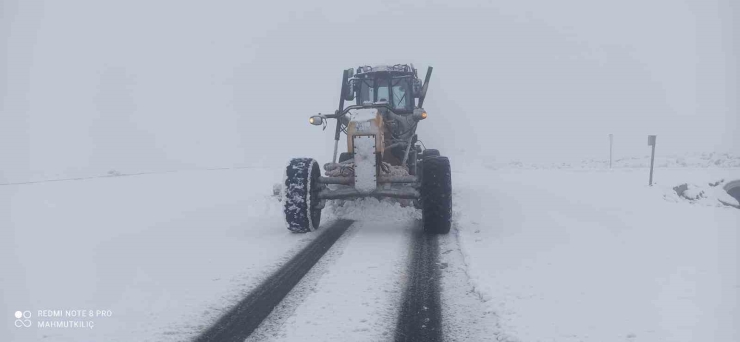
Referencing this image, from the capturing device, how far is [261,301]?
3756 mm

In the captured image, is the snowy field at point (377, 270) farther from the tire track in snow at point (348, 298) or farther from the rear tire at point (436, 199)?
the rear tire at point (436, 199)

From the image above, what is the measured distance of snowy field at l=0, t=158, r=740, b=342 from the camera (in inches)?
126

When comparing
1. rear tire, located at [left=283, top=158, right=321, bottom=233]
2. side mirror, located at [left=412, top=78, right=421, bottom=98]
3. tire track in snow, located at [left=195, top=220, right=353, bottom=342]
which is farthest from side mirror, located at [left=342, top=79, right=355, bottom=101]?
tire track in snow, located at [left=195, top=220, right=353, bottom=342]

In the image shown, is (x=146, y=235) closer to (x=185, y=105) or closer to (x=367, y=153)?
(x=367, y=153)

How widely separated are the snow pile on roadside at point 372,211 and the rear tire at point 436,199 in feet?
4.45

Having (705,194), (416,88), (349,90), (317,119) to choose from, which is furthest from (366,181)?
(705,194)

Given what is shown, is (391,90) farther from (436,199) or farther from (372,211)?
(436,199)

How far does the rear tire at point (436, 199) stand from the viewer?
6195 mm

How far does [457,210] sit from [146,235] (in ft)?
16.7

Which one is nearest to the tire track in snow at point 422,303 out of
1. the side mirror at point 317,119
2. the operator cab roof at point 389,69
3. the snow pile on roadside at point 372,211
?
the snow pile on roadside at point 372,211

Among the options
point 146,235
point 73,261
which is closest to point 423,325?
point 73,261

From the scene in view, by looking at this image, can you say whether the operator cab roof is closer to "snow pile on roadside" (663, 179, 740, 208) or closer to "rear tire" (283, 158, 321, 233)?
"rear tire" (283, 158, 321, 233)

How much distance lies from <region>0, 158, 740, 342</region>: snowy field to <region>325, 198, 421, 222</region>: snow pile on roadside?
33mm

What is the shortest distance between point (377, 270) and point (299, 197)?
212 cm
